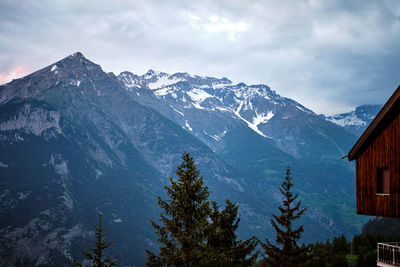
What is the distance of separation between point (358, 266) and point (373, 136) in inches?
2061

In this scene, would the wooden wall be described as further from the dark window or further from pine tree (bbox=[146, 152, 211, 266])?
pine tree (bbox=[146, 152, 211, 266])

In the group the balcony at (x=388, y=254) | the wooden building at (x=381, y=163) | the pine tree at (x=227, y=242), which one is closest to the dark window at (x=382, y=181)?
the wooden building at (x=381, y=163)

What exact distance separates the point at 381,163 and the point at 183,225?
46.4 feet

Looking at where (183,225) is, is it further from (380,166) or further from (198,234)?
(380,166)

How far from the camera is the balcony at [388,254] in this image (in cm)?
2157

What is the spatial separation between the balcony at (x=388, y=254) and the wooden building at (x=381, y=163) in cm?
179

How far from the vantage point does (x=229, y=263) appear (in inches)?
1087

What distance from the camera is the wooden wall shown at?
22234mm

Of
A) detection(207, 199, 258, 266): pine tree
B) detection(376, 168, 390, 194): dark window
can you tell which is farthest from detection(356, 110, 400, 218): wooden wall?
detection(207, 199, 258, 266): pine tree

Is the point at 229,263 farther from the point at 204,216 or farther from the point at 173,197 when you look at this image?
the point at 173,197

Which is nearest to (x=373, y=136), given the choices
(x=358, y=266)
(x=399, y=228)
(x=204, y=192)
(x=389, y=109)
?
(x=389, y=109)

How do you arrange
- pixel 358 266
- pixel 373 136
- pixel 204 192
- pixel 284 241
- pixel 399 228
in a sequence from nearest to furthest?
pixel 373 136 < pixel 284 241 < pixel 204 192 < pixel 358 266 < pixel 399 228

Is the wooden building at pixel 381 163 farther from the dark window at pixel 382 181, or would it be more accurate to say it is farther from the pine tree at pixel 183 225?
the pine tree at pixel 183 225

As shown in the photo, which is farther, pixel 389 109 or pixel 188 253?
pixel 188 253
